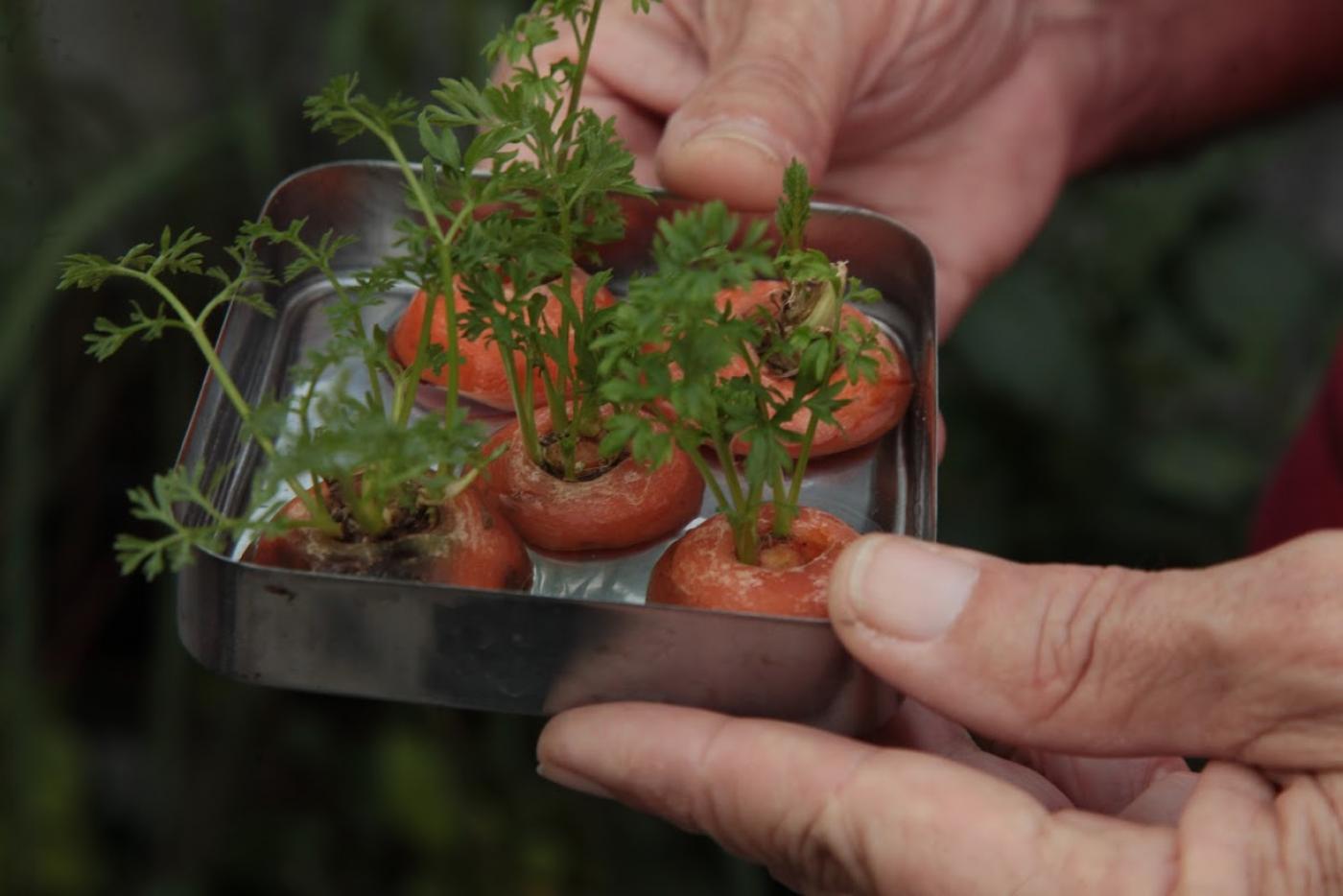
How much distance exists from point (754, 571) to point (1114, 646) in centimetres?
25

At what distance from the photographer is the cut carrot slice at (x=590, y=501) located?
1171 mm

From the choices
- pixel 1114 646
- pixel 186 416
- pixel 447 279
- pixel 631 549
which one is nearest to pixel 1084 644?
pixel 1114 646

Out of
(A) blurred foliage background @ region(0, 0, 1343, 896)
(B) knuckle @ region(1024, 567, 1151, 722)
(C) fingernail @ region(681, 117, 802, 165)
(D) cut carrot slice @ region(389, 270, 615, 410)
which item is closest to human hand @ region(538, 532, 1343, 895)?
(B) knuckle @ region(1024, 567, 1151, 722)

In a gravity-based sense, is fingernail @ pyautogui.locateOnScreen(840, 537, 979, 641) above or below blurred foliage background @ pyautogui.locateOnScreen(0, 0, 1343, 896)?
above

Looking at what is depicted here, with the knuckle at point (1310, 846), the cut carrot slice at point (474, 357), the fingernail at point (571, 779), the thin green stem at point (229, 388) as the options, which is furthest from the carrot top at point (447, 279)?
the knuckle at point (1310, 846)

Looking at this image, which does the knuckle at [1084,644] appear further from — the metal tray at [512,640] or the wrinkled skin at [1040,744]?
the metal tray at [512,640]

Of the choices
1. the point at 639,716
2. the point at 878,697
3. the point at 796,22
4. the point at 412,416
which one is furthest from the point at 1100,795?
the point at 796,22

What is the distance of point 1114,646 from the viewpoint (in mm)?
1003

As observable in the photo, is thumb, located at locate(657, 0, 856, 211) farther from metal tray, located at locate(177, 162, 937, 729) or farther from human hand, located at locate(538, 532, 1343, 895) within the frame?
human hand, located at locate(538, 532, 1343, 895)

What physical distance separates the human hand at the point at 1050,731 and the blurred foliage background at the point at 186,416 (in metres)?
0.80

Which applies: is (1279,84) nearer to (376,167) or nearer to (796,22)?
(796,22)

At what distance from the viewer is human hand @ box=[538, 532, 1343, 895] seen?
3.20ft

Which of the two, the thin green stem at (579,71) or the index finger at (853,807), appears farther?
the thin green stem at (579,71)

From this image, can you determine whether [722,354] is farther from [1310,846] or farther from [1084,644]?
[1310,846]
